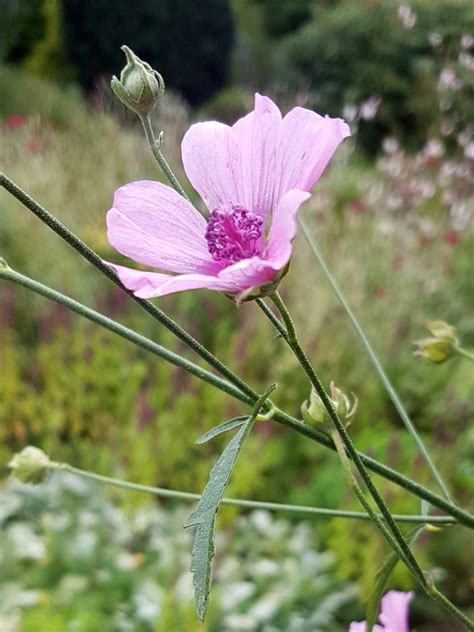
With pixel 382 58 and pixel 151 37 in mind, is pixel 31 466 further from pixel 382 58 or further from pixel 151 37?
pixel 151 37

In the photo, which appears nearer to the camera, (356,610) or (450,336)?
(450,336)

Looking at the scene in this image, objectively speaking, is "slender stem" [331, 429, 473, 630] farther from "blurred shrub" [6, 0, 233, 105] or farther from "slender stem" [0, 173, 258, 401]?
"blurred shrub" [6, 0, 233, 105]

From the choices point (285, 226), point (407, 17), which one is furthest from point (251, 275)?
point (407, 17)

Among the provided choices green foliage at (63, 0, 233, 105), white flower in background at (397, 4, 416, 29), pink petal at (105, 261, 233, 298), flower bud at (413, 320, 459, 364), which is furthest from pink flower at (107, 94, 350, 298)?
green foliage at (63, 0, 233, 105)

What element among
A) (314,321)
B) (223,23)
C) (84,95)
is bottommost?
(314,321)

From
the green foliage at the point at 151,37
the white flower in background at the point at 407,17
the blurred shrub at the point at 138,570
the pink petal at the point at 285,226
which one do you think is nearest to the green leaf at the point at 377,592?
the pink petal at the point at 285,226

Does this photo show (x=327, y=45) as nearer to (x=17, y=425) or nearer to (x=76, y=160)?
(x=76, y=160)

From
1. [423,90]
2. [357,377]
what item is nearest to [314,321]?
[357,377]
